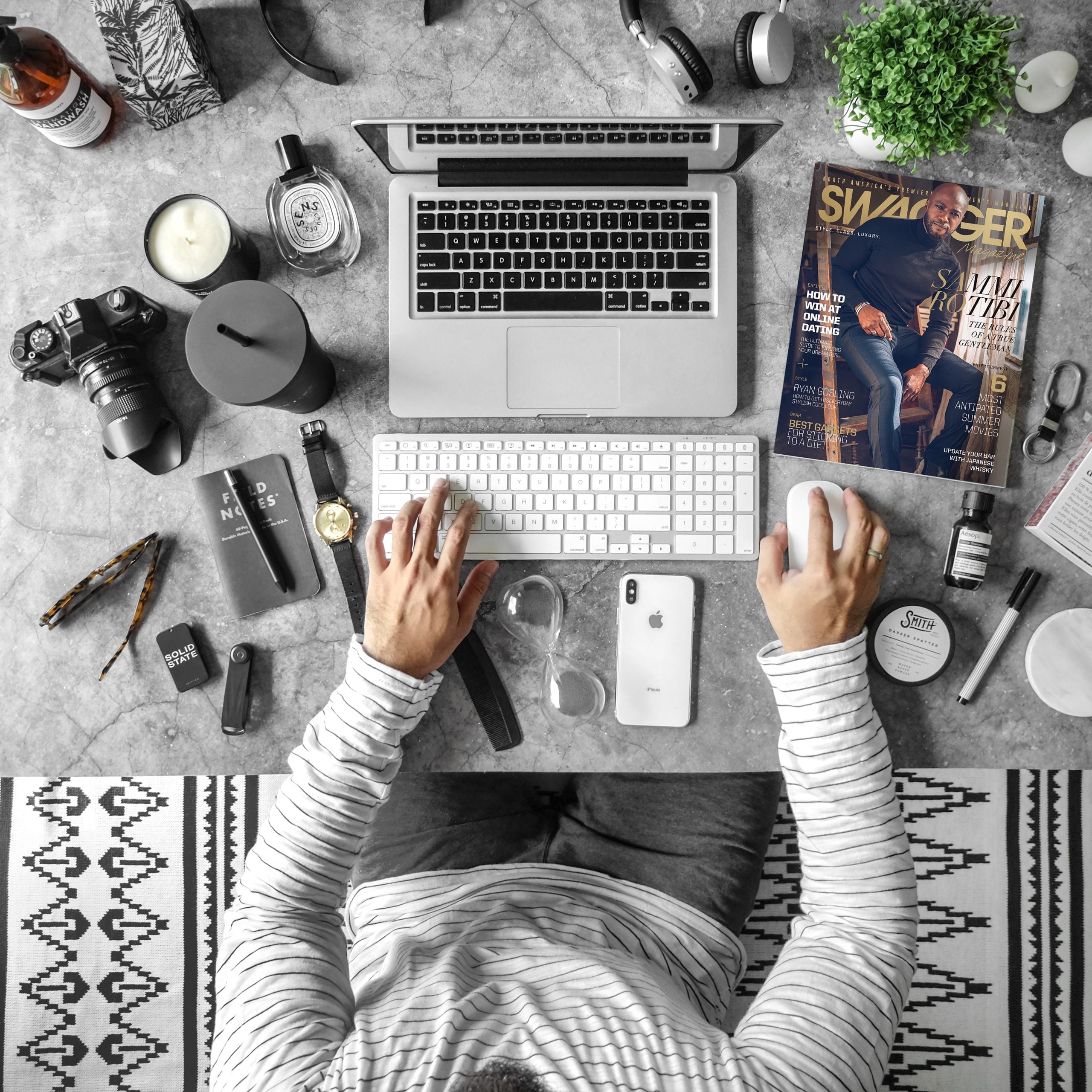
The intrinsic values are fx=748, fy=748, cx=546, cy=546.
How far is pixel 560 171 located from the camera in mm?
993

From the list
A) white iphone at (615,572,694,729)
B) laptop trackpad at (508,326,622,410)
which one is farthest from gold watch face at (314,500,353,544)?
white iphone at (615,572,694,729)

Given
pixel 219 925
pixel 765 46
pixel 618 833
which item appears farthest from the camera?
pixel 219 925

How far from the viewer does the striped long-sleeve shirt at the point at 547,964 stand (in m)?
0.79

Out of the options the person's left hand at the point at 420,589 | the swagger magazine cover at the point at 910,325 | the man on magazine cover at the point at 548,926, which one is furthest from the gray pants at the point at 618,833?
the swagger magazine cover at the point at 910,325

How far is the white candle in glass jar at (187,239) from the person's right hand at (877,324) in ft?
2.75

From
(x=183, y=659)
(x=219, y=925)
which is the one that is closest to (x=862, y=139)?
(x=183, y=659)

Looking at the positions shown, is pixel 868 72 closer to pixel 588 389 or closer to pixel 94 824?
pixel 588 389

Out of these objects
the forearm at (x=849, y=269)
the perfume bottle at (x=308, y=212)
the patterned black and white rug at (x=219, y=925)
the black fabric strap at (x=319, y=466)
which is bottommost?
the patterned black and white rug at (x=219, y=925)

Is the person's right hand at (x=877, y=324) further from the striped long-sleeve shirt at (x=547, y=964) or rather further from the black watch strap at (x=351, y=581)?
the black watch strap at (x=351, y=581)

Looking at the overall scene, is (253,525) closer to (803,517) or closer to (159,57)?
(159,57)

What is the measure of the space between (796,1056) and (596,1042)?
217mm

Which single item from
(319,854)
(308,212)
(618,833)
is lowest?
(618,833)

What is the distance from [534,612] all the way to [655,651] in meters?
0.17

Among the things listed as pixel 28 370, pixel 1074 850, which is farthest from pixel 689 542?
pixel 1074 850
